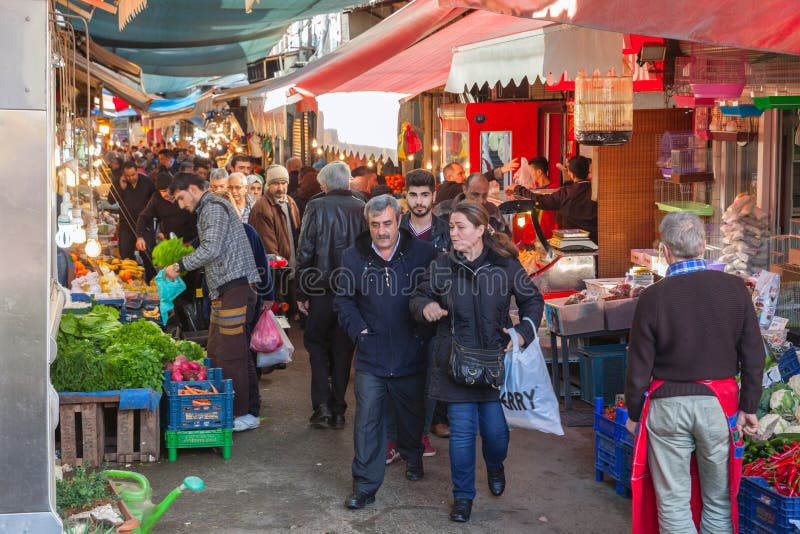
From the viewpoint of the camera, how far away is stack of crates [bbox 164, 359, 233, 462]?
7367 millimetres

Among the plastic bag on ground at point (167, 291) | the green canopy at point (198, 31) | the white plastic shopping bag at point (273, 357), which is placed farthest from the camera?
the green canopy at point (198, 31)

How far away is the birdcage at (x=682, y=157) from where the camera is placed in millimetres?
9781

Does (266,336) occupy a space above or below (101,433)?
above

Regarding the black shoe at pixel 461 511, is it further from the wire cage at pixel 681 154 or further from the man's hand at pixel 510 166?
the man's hand at pixel 510 166

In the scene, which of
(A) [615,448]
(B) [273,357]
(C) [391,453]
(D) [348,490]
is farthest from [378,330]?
(B) [273,357]

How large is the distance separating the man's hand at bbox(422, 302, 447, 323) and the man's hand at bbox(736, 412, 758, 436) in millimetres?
1732

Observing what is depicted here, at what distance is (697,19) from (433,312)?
2091mm

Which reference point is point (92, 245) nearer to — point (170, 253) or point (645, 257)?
point (170, 253)

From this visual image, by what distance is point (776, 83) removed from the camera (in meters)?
7.06

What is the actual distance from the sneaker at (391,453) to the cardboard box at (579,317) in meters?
1.69

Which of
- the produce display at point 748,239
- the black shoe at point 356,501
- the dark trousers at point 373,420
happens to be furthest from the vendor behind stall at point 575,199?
the black shoe at point 356,501

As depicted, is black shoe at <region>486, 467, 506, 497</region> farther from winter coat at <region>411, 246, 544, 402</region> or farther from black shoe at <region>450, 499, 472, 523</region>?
winter coat at <region>411, 246, 544, 402</region>

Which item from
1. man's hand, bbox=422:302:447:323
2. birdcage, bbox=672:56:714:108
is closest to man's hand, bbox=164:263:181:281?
man's hand, bbox=422:302:447:323

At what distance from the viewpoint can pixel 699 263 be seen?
16.6 feet
